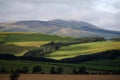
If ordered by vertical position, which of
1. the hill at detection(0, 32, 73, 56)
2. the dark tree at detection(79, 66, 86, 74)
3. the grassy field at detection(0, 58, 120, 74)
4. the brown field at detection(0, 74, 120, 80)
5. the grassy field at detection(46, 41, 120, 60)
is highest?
the hill at detection(0, 32, 73, 56)

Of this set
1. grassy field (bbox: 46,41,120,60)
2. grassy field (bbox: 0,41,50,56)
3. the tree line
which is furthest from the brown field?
grassy field (bbox: 0,41,50,56)

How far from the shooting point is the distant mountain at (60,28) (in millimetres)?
19016

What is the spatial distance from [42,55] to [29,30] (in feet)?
5.51

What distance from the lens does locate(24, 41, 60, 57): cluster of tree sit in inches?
722

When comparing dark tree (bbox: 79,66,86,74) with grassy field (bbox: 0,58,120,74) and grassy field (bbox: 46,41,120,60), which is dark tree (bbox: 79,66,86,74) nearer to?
grassy field (bbox: 0,58,120,74)

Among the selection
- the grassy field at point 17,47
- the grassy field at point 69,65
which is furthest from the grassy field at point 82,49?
the grassy field at point 17,47

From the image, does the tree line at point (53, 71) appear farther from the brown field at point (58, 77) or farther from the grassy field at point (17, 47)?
the grassy field at point (17, 47)

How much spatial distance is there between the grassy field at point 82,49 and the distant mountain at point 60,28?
26.9 inches

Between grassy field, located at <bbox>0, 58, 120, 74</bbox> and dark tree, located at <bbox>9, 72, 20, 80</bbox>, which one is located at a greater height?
grassy field, located at <bbox>0, 58, 120, 74</bbox>

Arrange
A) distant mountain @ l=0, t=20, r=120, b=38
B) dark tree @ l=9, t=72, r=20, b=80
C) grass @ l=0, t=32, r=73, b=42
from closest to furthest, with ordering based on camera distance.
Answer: dark tree @ l=9, t=72, r=20, b=80
grass @ l=0, t=32, r=73, b=42
distant mountain @ l=0, t=20, r=120, b=38

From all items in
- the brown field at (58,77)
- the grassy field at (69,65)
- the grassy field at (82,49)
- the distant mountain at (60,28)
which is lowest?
the brown field at (58,77)

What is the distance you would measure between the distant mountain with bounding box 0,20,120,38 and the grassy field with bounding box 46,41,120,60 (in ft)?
2.24

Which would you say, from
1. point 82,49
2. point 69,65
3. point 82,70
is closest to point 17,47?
point 69,65

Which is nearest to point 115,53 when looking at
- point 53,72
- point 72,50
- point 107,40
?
point 107,40
